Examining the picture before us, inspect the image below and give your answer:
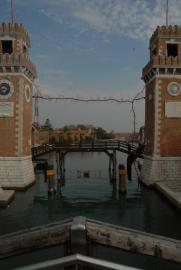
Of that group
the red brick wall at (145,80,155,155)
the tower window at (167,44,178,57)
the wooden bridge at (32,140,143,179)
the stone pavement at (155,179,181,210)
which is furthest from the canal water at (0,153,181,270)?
the tower window at (167,44,178,57)

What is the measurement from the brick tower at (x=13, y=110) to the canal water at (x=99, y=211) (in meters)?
1.81

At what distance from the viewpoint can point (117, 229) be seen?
10.2 feet

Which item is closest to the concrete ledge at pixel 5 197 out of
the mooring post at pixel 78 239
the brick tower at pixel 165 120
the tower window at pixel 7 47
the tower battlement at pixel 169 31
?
the brick tower at pixel 165 120

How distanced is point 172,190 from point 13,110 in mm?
13686

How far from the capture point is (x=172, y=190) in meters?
24.0

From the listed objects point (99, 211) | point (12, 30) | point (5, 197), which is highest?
point (12, 30)

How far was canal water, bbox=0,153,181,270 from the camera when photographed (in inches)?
504

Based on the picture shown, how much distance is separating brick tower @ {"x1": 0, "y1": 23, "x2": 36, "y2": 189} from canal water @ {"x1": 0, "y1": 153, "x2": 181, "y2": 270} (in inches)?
71.1

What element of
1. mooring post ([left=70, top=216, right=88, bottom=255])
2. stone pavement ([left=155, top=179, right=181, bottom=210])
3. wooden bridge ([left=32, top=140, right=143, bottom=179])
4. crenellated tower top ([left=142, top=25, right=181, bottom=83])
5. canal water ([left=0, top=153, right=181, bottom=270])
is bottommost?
canal water ([left=0, top=153, right=181, bottom=270])

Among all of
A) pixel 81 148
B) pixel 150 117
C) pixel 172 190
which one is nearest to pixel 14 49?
pixel 81 148

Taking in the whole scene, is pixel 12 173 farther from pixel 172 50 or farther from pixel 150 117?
pixel 172 50

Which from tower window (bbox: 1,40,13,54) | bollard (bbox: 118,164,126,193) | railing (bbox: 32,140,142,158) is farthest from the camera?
railing (bbox: 32,140,142,158)

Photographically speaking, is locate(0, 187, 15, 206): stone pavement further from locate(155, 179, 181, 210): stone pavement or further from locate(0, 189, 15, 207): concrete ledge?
locate(155, 179, 181, 210): stone pavement

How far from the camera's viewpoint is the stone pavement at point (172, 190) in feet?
66.7
